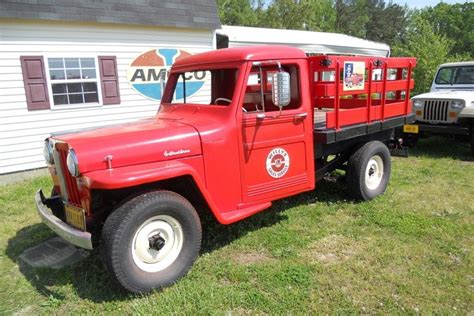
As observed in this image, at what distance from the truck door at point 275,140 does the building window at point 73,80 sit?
16.5ft

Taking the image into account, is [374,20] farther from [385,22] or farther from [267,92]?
[267,92]

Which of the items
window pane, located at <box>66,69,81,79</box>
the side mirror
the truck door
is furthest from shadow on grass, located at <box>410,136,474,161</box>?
window pane, located at <box>66,69,81,79</box>

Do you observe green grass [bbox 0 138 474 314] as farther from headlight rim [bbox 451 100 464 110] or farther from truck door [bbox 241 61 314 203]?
headlight rim [bbox 451 100 464 110]

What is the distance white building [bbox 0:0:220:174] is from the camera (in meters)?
7.27

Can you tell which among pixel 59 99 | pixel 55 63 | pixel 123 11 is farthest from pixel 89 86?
pixel 123 11

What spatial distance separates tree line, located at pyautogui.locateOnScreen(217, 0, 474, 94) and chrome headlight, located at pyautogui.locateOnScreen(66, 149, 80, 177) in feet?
58.8

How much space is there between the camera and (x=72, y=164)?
10.2 ft

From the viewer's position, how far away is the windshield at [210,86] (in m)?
4.09

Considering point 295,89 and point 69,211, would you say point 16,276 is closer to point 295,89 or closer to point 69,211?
point 69,211

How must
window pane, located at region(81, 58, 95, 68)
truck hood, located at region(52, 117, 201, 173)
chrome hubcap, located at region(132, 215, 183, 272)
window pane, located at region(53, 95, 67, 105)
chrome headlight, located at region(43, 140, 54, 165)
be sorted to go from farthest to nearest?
window pane, located at region(81, 58, 95, 68), window pane, located at region(53, 95, 67, 105), chrome headlight, located at region(43, 140, 54, 165), chrome hubcap, located at region(132, 215, 183, 272), truck hood, located at region(52, 117, 201, 173)

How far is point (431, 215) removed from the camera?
484 centimetres

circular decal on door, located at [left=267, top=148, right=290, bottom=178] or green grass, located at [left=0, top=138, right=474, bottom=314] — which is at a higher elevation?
circular decal on door, located at [left=267, top=148, right=290, bottom=178]

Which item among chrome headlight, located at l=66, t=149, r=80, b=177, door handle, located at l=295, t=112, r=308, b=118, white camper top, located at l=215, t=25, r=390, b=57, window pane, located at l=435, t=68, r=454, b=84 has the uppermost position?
white camper top, located at l=215, t=25, r=390, b=57

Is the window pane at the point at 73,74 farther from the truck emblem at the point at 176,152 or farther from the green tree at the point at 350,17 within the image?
the green tree at the point at 350,17
